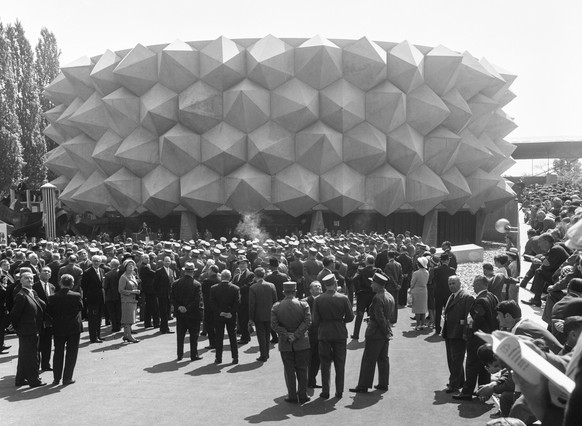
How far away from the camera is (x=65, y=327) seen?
1085cm

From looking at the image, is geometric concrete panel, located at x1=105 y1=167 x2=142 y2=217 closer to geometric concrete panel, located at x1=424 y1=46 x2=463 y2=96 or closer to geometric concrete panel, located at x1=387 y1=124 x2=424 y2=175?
geometric concrete panel, located at x1=387 y1=124 x2=424 y2=175

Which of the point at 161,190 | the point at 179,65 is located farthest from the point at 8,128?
the point at 179,65

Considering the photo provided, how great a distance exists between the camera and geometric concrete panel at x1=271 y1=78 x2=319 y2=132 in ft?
125

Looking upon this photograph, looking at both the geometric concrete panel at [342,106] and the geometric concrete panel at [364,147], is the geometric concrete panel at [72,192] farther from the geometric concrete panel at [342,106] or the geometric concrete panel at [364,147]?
the geometric concrete panel at [364,147]

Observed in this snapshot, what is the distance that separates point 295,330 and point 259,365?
259 cm

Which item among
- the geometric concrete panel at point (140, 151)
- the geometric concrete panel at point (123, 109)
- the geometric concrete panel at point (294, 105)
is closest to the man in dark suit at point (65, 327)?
the geometric concrete panel at point (294, 105)

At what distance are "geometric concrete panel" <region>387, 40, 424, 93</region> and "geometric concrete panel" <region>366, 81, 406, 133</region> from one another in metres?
0.51

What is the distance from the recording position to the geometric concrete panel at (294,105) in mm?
38062

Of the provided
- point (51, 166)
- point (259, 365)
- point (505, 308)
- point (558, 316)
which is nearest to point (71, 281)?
point (259, 365)

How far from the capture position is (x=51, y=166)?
46.6 meters

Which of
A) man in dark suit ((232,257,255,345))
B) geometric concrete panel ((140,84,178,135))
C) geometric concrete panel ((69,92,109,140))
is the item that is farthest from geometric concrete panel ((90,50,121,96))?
man in dark suit ((232,257,255,345))

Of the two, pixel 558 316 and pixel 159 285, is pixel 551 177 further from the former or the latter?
pixel 558 316

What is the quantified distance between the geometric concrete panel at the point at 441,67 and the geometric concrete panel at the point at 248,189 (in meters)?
11.5

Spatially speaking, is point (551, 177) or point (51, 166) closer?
point (51, 166)
